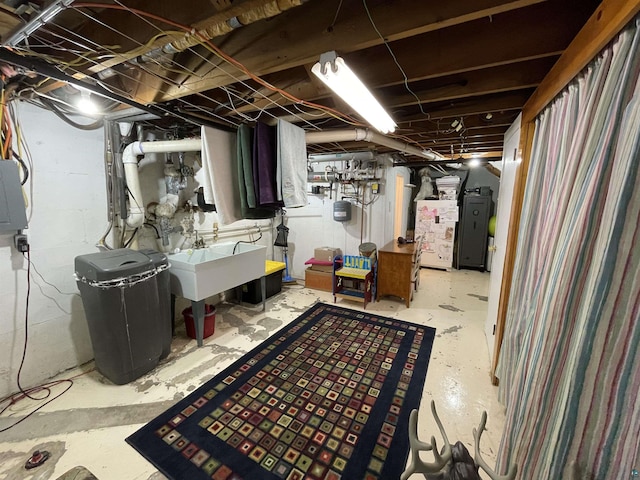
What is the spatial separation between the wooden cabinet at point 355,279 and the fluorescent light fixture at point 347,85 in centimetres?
220

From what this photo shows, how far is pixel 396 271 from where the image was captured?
144 inches

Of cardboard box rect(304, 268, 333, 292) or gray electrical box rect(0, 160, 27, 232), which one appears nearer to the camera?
gray electrical box rect(0, 160, 27, 232)

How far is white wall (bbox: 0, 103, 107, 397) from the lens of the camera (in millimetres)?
1979

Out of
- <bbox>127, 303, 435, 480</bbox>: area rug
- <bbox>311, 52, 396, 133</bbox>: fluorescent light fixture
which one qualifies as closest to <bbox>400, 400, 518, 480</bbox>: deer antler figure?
<bbox>127, 303, 435, 480</bbox>: area rug

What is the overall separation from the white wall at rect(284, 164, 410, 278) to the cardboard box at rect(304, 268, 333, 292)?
0.46m

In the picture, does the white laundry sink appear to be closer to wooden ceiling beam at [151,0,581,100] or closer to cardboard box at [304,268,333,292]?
cardboard box at [304,268,333,292]

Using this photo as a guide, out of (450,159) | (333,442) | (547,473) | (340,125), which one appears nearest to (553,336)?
(547,473)

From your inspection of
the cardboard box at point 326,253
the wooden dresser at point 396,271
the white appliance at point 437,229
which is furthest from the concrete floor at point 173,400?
the white appliance at point 437,229

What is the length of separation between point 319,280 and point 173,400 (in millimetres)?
2621

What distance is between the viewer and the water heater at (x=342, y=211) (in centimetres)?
421

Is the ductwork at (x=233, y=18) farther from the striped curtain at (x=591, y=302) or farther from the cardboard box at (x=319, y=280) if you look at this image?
the cardboard box at (x=319, y=280)

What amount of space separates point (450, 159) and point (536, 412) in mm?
4726

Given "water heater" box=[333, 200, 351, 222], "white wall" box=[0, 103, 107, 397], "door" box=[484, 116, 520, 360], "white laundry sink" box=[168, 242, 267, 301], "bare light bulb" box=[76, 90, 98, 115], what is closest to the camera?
"bare light bulb" box=[76, 90, 98, 115]

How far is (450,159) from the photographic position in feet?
16.1
